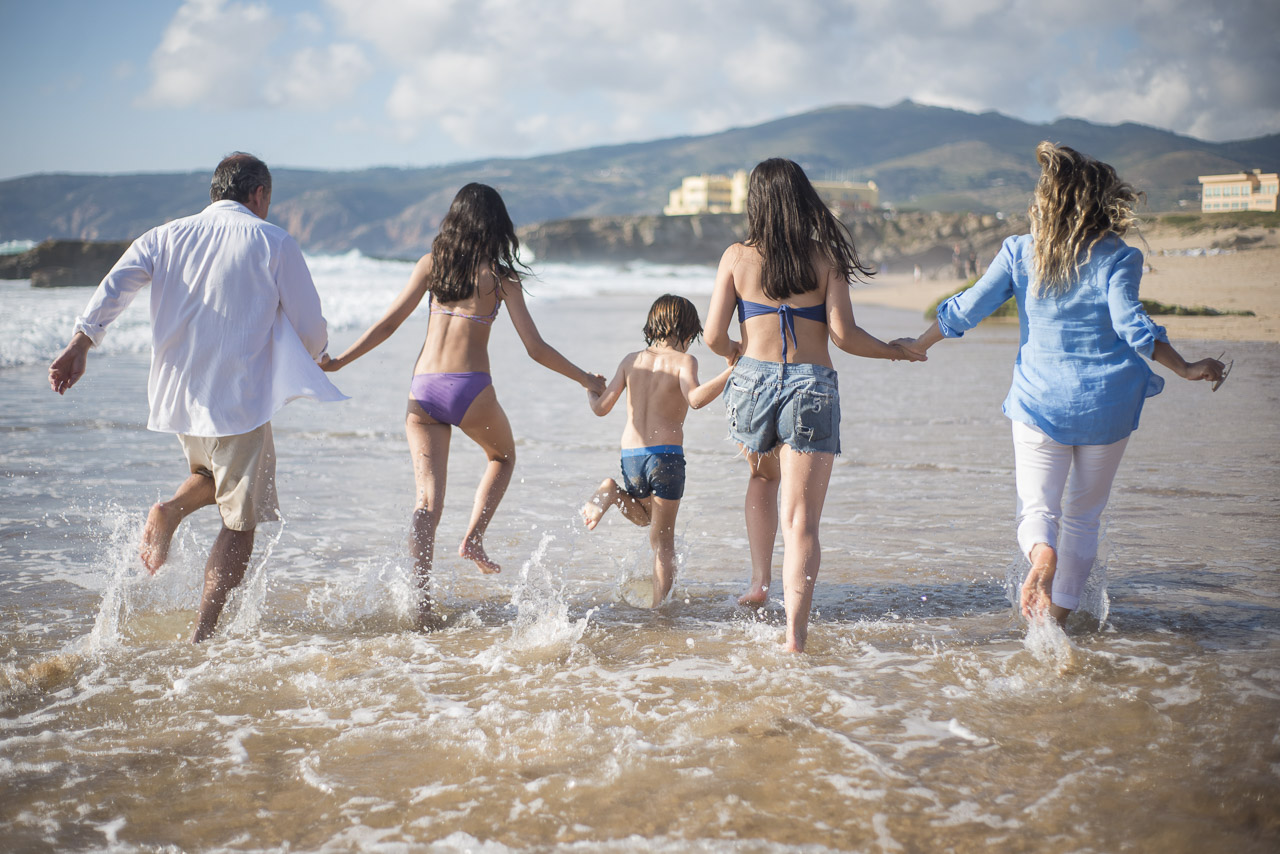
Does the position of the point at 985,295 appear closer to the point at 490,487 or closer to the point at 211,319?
the point at 490,487

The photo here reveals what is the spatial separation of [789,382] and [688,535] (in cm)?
213

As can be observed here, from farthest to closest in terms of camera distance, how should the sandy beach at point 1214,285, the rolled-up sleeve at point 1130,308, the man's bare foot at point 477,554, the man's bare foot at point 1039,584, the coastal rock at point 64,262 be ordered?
the coastal rock at point 64,262
the sandy beach at point 1214,285
the man's bare foot at point 477,554
the man's bare foot at point 1039,584
the rolled-up sleeve at point 1130,308

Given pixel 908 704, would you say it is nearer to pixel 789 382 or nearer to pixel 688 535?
pixel 789 382

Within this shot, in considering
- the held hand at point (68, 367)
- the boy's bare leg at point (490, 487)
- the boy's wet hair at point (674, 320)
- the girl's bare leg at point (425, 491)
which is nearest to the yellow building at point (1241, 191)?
the boy's wet hair at point (674, 320)

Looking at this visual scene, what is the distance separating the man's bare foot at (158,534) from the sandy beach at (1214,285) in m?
10.8

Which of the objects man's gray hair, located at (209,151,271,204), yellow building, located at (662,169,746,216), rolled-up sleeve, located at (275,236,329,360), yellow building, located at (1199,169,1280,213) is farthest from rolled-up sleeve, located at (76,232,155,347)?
yellow building, located at (662,169,746,216)

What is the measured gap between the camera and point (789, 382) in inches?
146

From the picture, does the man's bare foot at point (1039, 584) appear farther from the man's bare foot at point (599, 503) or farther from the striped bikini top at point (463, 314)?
the striped bikini top at point (463, 314)

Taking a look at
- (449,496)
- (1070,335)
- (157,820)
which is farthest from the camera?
(449,496)

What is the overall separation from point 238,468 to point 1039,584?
3.31m

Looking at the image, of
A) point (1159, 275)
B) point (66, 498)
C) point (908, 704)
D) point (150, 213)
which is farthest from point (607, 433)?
point (150, 213)

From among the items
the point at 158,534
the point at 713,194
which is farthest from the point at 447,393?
the point at 713,194

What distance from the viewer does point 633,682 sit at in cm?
354

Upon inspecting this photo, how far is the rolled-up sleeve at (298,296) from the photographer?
3.76m
